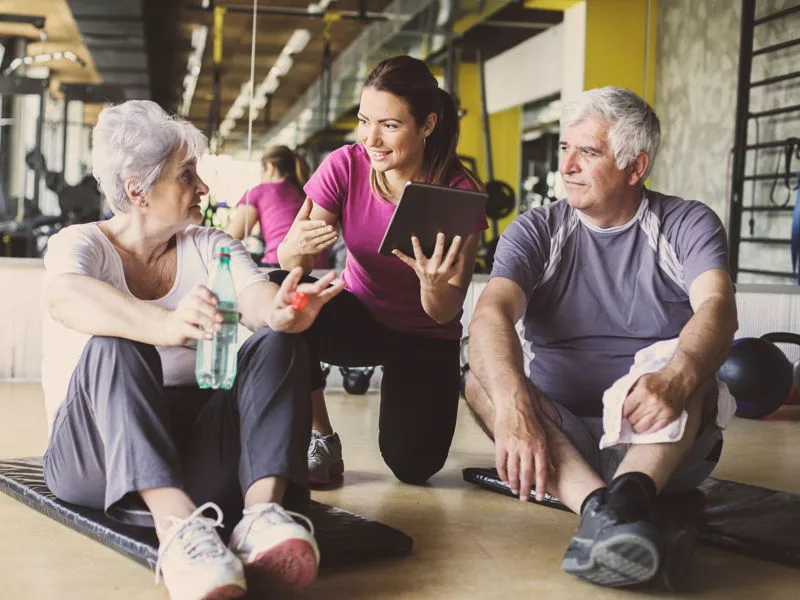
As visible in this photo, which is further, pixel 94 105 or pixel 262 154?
pixel 94 105

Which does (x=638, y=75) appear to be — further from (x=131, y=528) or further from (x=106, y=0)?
(x=131, y=528)

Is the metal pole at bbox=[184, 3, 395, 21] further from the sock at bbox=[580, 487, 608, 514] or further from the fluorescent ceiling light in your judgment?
the sock at bbox=[580, 487, 608, 514]

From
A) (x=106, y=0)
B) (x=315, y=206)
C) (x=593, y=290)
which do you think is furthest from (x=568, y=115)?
(x=106, y=0)

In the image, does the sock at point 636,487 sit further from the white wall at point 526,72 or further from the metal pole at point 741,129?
the white wall at point 526,72

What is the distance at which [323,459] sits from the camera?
2688 millimetres

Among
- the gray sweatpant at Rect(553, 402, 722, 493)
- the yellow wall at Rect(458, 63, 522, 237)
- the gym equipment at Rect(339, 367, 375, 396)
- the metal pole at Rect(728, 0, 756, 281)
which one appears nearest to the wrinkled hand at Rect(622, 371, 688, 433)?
the gray sweatpant at Rect(553, 402, 722, 493)

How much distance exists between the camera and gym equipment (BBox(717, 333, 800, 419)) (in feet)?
13.3

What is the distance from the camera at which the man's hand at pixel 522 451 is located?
1.98m

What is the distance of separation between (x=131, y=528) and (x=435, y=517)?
78cm

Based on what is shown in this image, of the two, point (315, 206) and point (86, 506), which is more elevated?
point (315, 206)

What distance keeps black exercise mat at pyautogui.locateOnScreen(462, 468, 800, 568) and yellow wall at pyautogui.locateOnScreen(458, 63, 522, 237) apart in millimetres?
4766

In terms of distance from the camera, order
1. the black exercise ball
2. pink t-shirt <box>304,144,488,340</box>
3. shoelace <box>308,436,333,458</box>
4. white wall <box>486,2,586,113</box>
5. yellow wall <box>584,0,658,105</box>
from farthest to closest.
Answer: white wall <box>486,2,586,113</box> → yellow wall <box>584,0,658,105</box> → the black exercise ball → shoelace <box>308,436,333,458</box> → pink t-shirt <box>304,144,488,340</box>

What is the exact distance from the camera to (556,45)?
7309 mm

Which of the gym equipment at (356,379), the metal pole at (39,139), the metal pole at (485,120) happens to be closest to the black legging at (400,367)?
the gym equipment at (356,379)
